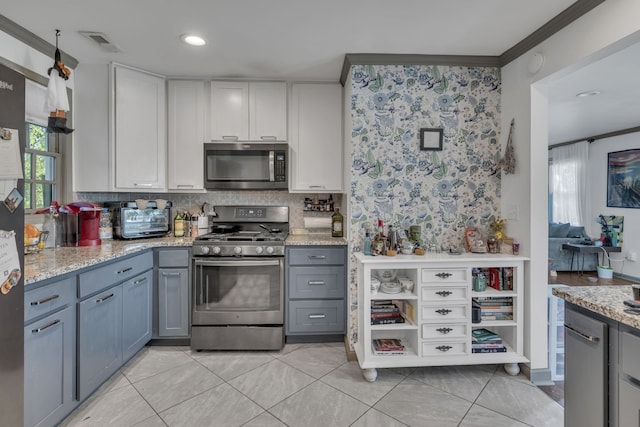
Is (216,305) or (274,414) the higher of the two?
(216,305)

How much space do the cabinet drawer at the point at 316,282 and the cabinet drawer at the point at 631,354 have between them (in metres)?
1.88

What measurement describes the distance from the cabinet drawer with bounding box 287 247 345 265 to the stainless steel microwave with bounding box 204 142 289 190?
2.17 ft

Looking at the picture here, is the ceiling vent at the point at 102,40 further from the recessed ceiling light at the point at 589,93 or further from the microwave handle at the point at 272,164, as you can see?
the recessed ceiling light at the point at 589,93

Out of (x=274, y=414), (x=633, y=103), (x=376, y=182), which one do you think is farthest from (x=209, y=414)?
(x=633, y=103)

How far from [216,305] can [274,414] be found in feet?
3.48

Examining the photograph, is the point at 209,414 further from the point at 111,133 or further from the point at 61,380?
A: the point at 111,133

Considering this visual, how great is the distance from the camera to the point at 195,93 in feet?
9.78

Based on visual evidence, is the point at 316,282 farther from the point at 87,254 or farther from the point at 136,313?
the point at 87,254

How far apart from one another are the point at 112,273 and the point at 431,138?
262 cm

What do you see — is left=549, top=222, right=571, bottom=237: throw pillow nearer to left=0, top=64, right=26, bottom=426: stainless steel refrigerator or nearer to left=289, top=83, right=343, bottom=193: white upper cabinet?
left=289, top=83, right=343, bottom=193: white upper cabinet

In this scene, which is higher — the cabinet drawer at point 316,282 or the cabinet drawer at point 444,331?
the cabinet drawer at point 316,282

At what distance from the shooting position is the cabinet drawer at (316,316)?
2746 millimetres

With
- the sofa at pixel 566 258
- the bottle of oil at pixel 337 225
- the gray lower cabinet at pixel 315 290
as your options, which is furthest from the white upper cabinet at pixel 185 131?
the sofa at pixel 566 258

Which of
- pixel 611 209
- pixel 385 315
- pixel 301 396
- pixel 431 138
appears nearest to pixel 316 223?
pixel 385 315
